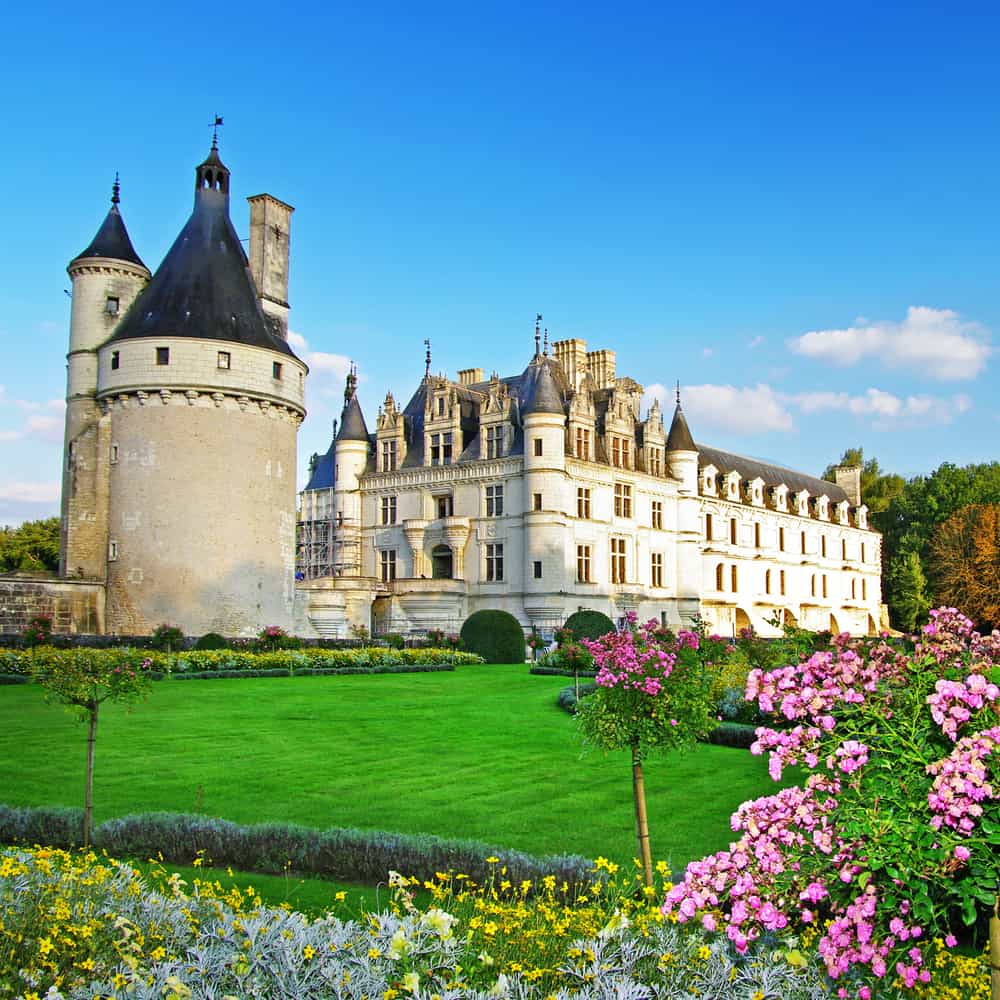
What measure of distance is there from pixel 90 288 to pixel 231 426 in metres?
7.25

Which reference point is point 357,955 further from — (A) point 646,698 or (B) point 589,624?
(B) point 589,624

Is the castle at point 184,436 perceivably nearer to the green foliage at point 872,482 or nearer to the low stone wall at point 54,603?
the low stone wall at point 54,603

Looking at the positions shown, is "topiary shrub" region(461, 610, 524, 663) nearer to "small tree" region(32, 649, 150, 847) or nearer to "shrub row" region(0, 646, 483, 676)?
"shrub row" region(0, 646, 483, 676)

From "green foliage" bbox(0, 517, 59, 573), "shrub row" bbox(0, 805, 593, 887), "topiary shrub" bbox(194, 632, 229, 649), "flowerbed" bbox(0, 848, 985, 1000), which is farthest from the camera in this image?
"green foliage" bbox(0, 517, 59, 573)

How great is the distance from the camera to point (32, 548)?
5434 centimetres

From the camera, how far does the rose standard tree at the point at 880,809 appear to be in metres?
3.90

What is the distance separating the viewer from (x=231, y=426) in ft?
104

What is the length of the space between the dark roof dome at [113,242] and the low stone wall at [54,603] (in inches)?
429

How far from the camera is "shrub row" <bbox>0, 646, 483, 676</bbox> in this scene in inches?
944

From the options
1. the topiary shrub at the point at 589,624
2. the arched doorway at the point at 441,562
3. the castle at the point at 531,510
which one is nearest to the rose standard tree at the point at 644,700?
the topiary shrub at the point at 589,624

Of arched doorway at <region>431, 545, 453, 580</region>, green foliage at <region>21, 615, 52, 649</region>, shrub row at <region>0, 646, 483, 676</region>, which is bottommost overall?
shrub row at <region>0, 646, 483, 676</region>

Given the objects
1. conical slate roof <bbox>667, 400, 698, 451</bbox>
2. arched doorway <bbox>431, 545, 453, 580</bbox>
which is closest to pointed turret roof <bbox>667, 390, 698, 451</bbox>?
conical slate roof <bbox>667, 400, 698, 451</bbox>

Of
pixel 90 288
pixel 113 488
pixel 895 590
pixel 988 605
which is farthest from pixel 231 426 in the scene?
pixel 895 590

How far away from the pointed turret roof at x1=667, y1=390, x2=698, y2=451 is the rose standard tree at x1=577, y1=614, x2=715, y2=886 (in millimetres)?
41961
